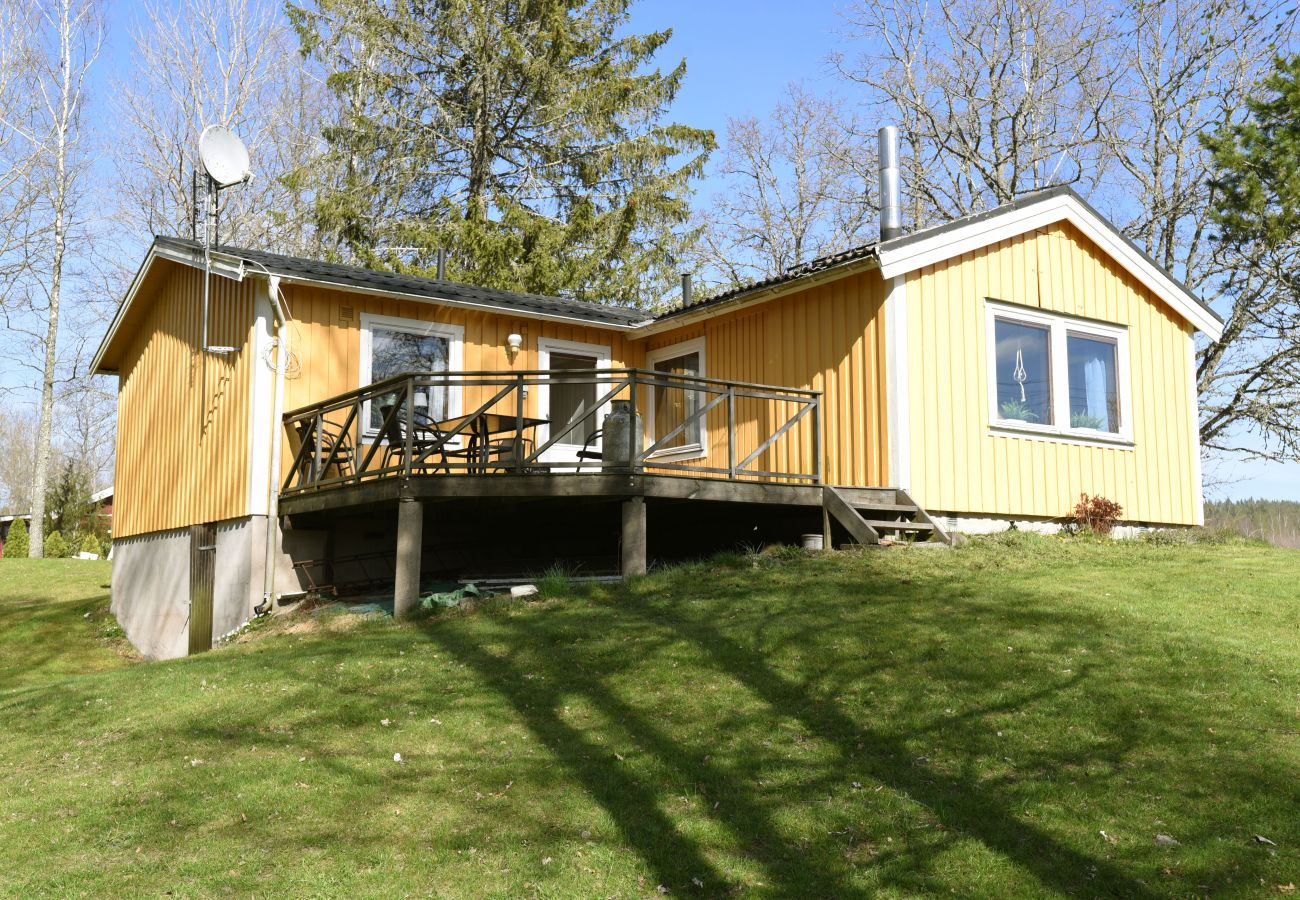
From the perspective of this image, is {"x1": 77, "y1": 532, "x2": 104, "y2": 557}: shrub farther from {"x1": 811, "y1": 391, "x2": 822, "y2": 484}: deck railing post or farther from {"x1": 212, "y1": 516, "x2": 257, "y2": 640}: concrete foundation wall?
{"x1": 811, "y1": 391, "x2": 822, "y2": 484}: deck railing post

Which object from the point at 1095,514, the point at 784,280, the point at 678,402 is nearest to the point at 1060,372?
the point at 1095,514

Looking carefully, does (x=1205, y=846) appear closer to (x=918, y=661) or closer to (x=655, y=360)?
(x=918, y=661)

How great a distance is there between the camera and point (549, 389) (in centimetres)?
1457

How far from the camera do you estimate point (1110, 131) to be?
24.5 metres

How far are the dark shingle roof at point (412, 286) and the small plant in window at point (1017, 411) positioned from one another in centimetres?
491

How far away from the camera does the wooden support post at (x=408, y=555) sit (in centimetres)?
1025

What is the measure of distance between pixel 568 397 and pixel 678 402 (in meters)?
1.47

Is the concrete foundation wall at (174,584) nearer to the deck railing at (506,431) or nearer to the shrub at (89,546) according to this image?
the deck railing at (506,431)

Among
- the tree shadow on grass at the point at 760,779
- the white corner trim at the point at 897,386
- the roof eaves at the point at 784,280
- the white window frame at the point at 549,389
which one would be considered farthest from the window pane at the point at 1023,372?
the tree shadow on grass at the point at 760,779

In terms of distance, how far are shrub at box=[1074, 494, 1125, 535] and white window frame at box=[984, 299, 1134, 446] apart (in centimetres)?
73

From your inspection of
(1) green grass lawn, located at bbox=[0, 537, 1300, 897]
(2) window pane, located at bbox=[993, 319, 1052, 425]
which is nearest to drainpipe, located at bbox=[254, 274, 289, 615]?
(1) green grass lawn, located at bbox=[0, 537, 1300, 897]

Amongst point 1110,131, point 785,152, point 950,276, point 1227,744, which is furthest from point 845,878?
point 785,152

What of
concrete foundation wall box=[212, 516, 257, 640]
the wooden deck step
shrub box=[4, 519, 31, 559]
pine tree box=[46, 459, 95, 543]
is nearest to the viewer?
the wooden deck step

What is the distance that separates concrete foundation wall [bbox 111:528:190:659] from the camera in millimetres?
14422
